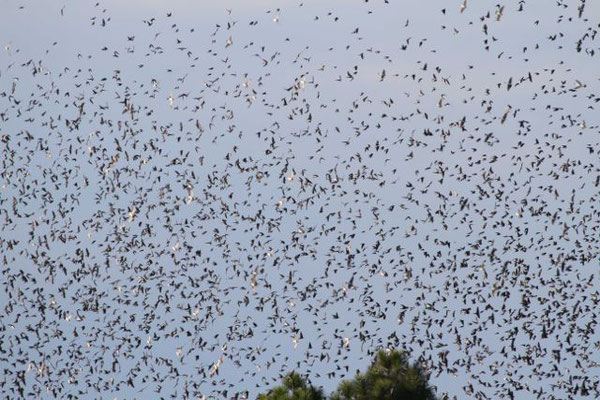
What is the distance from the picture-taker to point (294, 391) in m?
44.6

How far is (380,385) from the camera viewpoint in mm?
44875

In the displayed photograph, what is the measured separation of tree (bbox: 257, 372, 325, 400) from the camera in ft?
146

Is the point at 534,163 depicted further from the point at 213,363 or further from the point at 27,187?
the point at 27,187

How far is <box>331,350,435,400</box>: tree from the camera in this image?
44.8 meters

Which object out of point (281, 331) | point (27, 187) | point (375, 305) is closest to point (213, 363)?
point (281, 331)

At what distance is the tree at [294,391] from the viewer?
44375 millimetres

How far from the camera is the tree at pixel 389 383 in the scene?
44844 millimetres

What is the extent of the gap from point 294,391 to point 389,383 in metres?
2.51

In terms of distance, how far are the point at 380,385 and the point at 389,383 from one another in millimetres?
249

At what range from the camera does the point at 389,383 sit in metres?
44.8

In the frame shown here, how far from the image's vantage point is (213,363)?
175 ft

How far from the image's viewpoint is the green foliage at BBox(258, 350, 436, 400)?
147 ft

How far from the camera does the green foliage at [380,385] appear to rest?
44750mm

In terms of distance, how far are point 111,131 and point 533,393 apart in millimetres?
15510
